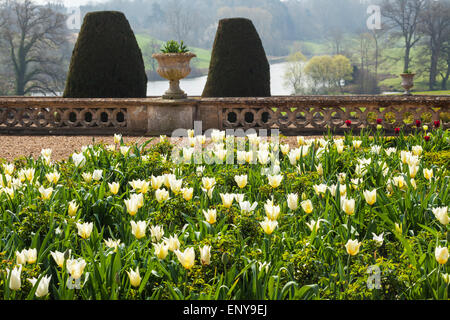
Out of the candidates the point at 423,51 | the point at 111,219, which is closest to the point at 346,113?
the point at 111,219

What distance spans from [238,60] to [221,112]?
3019 millimetres

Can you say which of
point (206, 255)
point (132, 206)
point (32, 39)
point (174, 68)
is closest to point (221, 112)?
point (174, 68)

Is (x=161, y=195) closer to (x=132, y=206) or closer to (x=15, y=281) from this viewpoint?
(x=132, y=206)

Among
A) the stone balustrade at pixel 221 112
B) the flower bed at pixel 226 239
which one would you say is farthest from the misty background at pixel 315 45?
the flower bed at pixel 226 239

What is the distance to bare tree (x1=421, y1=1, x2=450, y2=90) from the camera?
39750 millimetres

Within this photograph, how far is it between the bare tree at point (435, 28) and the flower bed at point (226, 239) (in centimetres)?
3933

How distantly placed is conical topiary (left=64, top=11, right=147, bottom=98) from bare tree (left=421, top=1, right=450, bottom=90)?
109 ft

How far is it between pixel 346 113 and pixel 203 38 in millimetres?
83218

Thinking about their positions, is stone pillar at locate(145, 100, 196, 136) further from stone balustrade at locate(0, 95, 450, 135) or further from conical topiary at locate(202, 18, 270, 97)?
conical topiary at locate(202, 18, 270, 97)

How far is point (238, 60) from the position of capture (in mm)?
14289

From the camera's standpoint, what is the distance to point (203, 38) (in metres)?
91.3

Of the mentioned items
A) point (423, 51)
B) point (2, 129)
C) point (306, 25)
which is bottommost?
point (2, 129)

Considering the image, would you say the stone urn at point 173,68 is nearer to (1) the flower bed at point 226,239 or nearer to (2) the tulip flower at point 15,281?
(1) the flower bed at point 226,239
